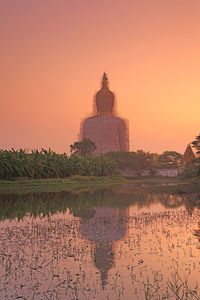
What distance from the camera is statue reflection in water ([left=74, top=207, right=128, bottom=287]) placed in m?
8.72

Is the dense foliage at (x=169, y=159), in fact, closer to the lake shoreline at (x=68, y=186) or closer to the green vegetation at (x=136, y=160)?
the green vegetation at (x=136, y=160)

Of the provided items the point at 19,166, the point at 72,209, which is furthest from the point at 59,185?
the point at 72,209

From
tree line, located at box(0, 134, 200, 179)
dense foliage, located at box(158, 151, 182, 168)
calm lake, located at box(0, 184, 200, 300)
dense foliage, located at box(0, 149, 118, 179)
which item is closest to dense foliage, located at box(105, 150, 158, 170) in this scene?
tree line, located at box(0, 134, 200, 179)

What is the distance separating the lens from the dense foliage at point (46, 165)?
134ft

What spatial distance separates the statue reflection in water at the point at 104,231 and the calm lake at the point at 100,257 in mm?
26

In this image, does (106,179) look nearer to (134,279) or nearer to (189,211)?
(189,211)

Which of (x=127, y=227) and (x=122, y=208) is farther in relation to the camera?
(x=122, y=208)

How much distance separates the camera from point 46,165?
45.1 metres

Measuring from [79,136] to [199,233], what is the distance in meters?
90.2

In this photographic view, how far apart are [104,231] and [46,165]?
33189mm

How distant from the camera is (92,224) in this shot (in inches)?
576

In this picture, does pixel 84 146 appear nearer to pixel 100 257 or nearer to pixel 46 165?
pixel 46 165

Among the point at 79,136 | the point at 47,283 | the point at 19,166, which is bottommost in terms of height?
the point at 47,283

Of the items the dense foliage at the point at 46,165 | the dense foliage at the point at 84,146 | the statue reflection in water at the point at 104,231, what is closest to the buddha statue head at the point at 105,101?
the dense foliage at the point at 84,146
